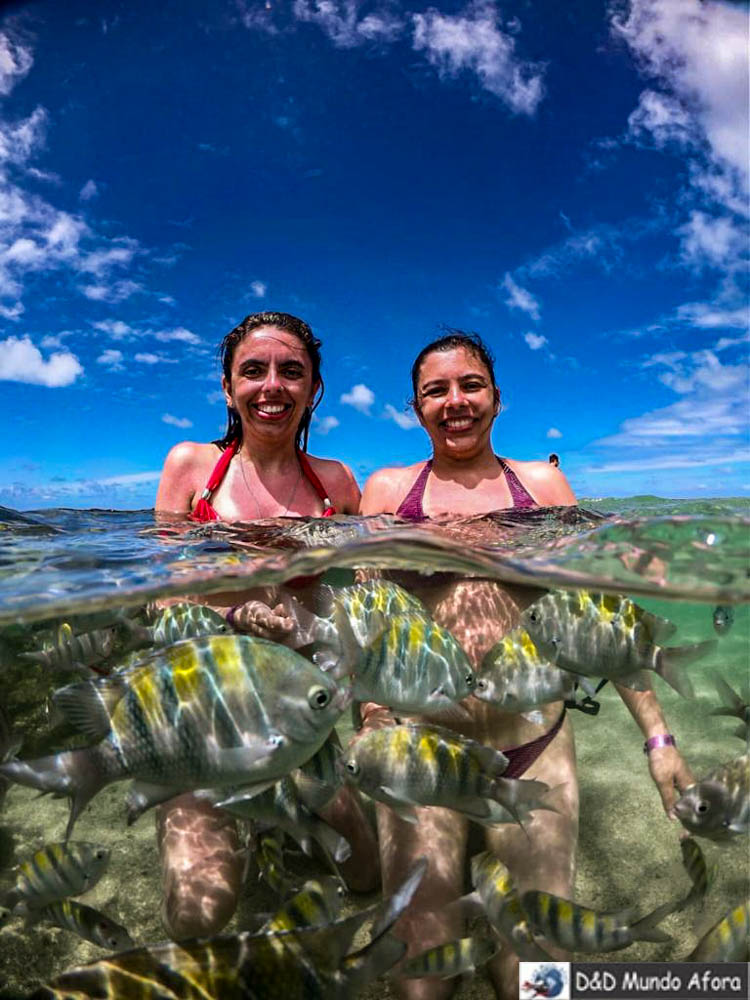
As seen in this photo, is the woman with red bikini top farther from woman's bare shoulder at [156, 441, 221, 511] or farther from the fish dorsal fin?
the fish dorsal fin

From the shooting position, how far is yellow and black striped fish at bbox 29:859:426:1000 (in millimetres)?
1887

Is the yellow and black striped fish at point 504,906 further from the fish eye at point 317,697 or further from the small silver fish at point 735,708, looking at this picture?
the small silver fish at point 735,708

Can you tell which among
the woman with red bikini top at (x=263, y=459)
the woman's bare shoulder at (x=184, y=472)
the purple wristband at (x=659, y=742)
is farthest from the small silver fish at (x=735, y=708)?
the woman's bare shoulder at (x=184, y=472)

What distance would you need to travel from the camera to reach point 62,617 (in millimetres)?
5027

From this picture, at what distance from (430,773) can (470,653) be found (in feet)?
5.54

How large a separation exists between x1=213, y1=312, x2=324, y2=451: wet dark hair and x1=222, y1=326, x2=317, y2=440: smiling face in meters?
0.08

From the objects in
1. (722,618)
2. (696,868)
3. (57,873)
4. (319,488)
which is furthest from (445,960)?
(722,618)

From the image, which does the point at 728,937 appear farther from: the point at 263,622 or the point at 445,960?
the point at 263,622

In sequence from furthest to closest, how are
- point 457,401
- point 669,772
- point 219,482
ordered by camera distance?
point 219,482 < point 457,401 < point 669,772

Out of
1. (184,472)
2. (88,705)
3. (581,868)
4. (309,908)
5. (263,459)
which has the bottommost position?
(581,868)

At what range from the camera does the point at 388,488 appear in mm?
5473

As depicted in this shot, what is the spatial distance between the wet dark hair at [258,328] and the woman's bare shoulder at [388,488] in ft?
3.22

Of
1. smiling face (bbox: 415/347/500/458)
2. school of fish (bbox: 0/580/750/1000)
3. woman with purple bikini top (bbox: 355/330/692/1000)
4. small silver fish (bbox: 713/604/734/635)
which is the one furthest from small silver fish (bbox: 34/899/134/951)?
small silver fish (bbox: 713/604/734/635)

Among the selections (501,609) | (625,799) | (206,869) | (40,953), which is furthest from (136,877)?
(625,799)
